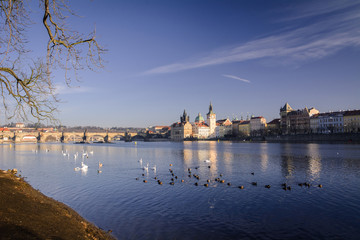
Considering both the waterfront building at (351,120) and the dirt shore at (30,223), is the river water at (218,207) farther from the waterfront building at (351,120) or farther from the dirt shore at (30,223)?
the waterfront building at (351,120)

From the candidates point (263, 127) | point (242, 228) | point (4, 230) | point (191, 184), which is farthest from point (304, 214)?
point (263, 127)

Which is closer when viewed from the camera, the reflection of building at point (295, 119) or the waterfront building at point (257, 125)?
the reflection of building at point (295, 119)

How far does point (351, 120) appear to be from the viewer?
118500 millimetres

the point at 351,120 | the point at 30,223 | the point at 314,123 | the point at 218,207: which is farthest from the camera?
the point at 314,123

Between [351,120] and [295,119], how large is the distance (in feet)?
101

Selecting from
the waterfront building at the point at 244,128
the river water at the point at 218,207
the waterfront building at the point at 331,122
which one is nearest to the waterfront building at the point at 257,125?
the waterfront building at the point at 244,128

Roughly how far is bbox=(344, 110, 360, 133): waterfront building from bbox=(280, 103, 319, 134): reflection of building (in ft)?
53.7

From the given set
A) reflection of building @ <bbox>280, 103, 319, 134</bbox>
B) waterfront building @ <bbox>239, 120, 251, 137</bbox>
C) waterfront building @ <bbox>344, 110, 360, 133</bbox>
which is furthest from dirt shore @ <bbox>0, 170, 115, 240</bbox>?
waterfront building @ <bbox>239, 120, 251, 137</bbox>

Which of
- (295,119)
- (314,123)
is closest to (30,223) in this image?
Result: (314,123)

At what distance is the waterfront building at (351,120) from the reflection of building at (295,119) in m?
16.4

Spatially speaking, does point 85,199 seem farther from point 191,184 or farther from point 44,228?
point 44,228

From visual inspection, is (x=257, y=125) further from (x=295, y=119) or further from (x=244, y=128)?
(x=295, y=119)

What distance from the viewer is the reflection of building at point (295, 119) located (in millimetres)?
134375

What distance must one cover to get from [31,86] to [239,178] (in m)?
21.3
